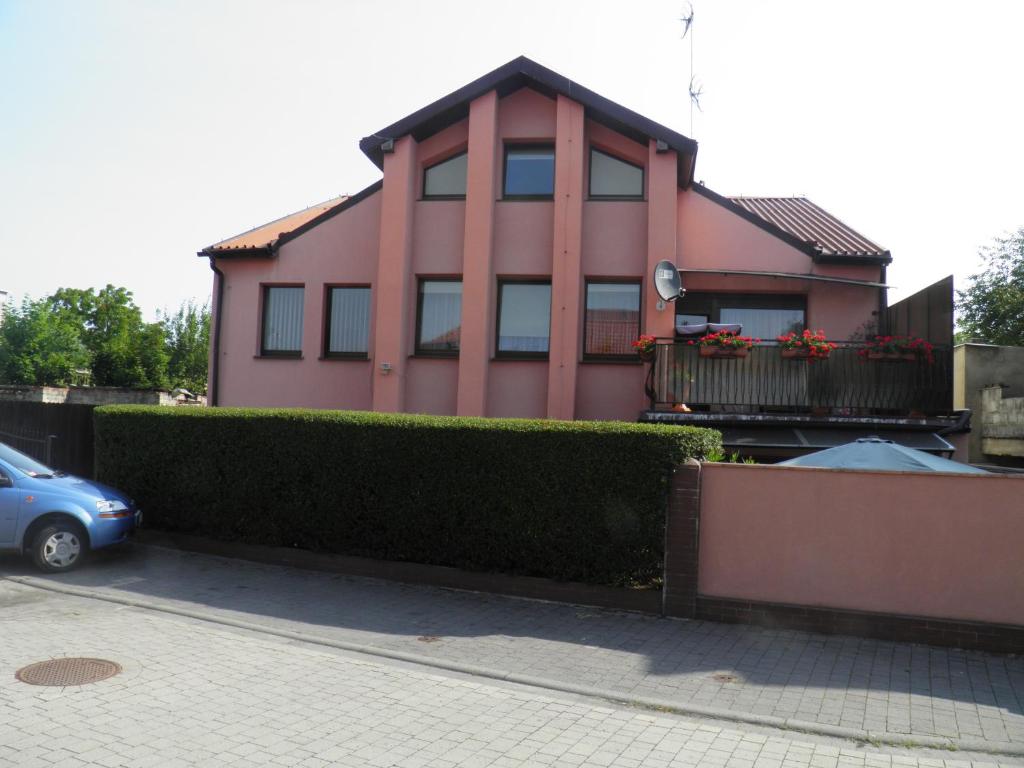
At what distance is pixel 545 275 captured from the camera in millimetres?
14844

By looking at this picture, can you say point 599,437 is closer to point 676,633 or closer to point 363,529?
point 676,633

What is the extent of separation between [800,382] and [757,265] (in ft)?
8.40

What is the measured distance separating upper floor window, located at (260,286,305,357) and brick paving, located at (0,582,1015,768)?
31.0 feet

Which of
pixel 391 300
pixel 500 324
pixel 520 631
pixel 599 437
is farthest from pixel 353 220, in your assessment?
pixel 520 631

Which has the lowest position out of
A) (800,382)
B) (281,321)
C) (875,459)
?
(875,459)

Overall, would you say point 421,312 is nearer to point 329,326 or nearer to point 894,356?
point 329,326

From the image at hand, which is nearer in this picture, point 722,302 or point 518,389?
point 518,389

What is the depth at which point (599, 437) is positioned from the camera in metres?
9.45

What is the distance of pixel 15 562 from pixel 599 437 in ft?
25.5

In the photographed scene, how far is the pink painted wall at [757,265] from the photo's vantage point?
1473 centimetres

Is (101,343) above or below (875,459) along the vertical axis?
above

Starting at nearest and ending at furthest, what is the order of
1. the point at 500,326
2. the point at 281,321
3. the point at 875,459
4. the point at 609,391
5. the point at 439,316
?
the point at 875,459, the point at 609,391, the point at 500,326, the point at 439,316, the point at 281,321

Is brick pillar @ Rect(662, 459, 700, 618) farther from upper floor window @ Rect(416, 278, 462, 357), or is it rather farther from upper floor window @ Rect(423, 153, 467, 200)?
upper floor window @ Rect(423, 153, 467, 200)

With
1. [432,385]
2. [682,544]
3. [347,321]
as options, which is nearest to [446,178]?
[347,321]
